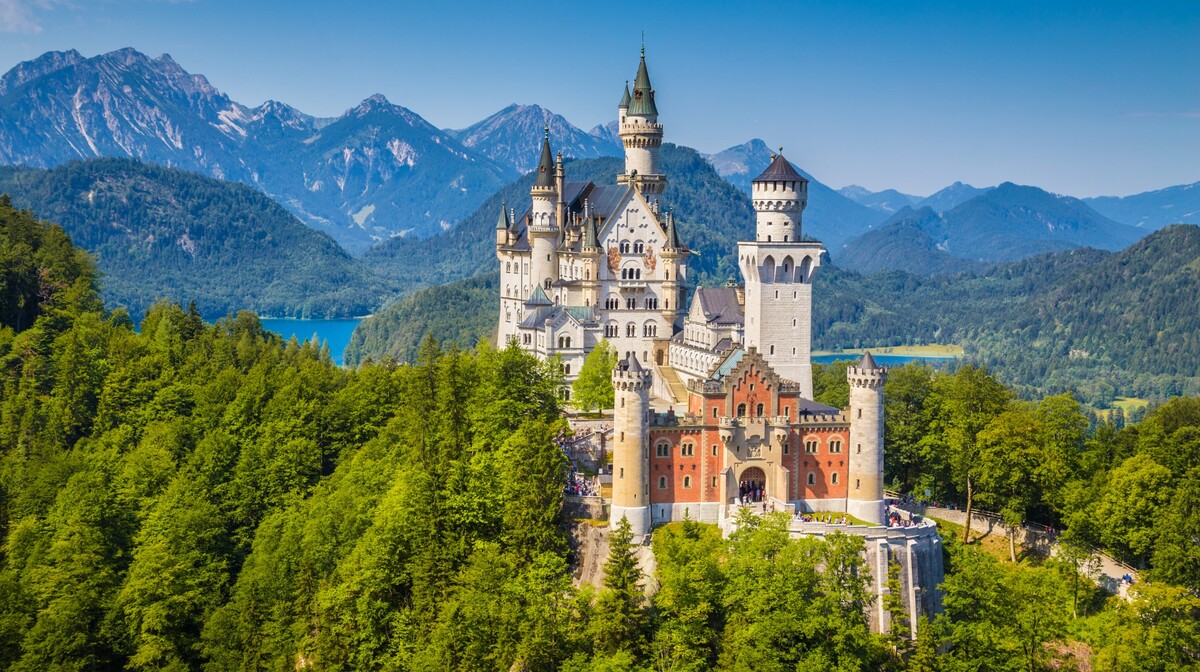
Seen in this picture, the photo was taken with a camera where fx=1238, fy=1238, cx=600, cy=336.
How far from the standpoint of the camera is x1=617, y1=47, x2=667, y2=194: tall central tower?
105 m

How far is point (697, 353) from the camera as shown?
90812 mm

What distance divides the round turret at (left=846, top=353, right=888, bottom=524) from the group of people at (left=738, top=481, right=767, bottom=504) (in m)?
4.90

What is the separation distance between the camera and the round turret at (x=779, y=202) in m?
77.8

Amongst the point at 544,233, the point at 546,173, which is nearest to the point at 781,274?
the point at 544,233

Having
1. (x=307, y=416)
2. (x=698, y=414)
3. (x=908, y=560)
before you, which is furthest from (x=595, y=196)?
(x=908, y=560)

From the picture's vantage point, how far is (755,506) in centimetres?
6756

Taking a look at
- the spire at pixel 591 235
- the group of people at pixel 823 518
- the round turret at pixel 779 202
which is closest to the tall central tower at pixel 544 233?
the spire at pixel 591 235

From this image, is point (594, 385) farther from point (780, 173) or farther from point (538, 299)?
point (780, 173)

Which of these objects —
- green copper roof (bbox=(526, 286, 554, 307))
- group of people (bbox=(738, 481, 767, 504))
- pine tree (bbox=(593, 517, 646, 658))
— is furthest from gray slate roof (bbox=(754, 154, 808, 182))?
pine tree (bbox=(593, 517, 646, 658))

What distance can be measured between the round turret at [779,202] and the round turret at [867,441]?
41.4ft

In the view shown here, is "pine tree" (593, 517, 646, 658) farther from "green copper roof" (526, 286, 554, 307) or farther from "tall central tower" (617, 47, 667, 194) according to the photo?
"tall central tower" (617, 47, 667, 194)

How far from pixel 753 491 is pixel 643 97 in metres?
47.3

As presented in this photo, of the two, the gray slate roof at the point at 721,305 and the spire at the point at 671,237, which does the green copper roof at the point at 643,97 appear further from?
the gray slate roof at the point at 721,305

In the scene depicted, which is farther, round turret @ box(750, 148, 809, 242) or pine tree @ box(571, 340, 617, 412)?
pine tree @ box(571, 340, 617, 412)
